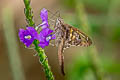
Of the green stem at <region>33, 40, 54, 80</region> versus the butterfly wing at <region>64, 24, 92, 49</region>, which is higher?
the butterfly wing at <region>64, 24, 92, 49</region>

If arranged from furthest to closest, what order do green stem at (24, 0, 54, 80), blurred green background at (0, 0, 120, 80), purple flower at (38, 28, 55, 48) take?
1. blurred green background at (0, 0, 120, 80)
2. purple flower at (38, 28, 55, 48)
3. green stem at (24, 0, 54, 80)

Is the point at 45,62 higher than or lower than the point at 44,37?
lower

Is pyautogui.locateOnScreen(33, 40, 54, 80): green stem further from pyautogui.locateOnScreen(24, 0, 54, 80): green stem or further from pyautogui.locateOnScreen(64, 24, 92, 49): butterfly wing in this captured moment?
pyautogui.locateOnScreen(64, 24, 92, 49): butterfly wing

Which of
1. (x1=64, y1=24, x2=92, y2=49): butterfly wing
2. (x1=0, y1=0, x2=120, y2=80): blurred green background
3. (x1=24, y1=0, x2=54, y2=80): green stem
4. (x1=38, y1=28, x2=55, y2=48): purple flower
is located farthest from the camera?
(x1=0, y1=0, x2=120, y2=80): blurred green background

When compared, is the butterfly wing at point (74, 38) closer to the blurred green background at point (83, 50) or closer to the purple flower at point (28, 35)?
the purple flower at point (28, 35)

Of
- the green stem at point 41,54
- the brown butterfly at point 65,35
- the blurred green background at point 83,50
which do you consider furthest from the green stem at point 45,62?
the blurred green background at point 83,50

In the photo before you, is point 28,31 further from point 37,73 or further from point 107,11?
point 37,73

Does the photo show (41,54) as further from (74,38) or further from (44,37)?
(74,38)

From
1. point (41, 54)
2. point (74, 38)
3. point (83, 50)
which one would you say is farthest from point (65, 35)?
point (83, 50)

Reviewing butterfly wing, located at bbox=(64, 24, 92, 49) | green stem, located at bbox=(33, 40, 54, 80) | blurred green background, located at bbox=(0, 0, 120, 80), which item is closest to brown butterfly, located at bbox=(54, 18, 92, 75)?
butterfly wing, located at bbox=(64, 24, 92, 49)
